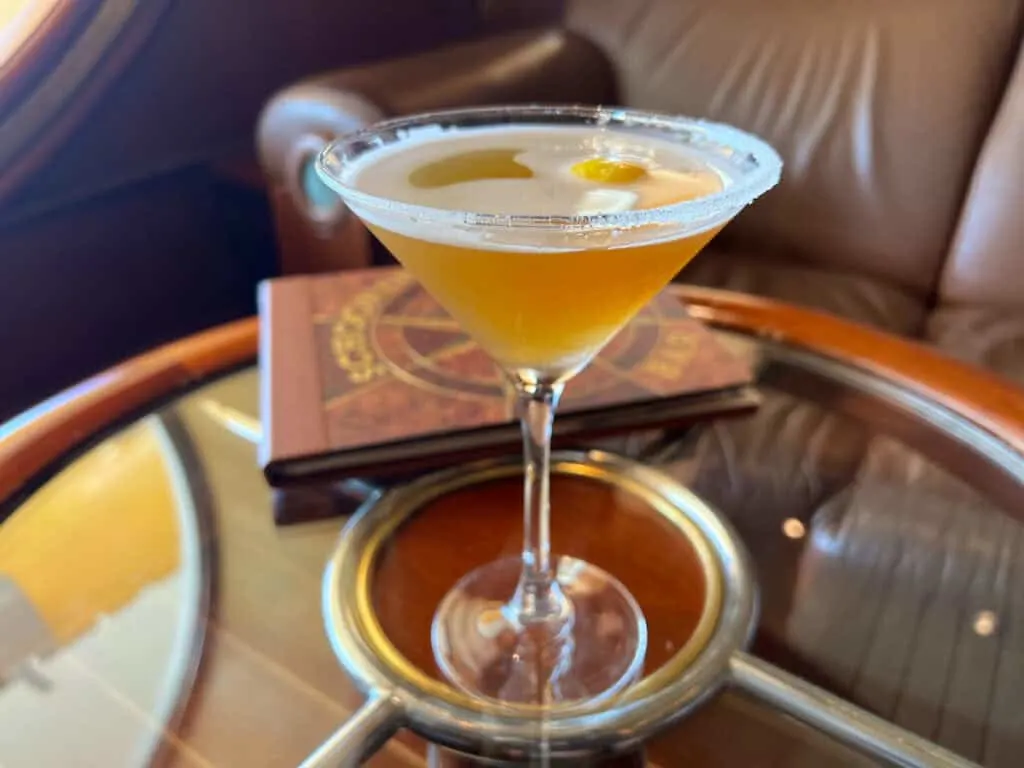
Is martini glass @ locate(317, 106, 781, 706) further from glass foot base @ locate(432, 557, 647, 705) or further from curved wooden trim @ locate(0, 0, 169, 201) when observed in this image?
curved wooden trim @ locate(0, 0, 169, 201)

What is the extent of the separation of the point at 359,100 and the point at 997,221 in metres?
0.89

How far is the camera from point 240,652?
531 mm

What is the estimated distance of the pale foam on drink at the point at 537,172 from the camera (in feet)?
1.46

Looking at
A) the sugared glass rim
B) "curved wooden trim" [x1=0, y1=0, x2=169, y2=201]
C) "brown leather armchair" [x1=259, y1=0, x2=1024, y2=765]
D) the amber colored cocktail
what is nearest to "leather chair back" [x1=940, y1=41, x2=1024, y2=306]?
"brown leather armchair" [x1=259, y1=0, x2=1024, y2=765]

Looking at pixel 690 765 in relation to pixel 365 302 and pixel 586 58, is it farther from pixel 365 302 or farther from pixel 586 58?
pixel 586 58

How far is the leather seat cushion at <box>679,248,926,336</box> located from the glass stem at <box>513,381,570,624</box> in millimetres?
845

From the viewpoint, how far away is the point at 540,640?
542 millimetres

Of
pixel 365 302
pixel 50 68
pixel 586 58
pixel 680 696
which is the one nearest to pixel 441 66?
pixel 586 58

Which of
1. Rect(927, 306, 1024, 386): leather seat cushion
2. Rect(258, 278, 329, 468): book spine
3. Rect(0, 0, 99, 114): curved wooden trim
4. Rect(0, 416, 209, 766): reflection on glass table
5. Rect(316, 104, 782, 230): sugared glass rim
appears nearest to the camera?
Rect(316, 104, 782, 230): sugared glass rim

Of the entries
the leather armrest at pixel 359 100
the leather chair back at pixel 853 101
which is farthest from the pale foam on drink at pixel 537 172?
the leather chair back at pixel 853 101

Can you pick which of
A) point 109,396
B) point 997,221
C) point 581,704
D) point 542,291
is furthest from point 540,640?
point 997,221

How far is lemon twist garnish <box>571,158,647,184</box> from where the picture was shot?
1.58 ft

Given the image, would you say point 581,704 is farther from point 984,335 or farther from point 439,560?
point 984,335

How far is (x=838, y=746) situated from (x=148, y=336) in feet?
4.74
